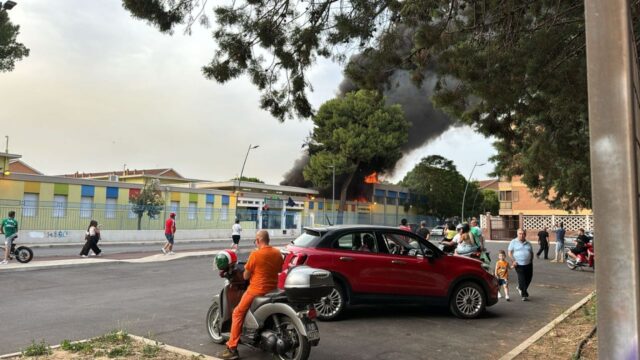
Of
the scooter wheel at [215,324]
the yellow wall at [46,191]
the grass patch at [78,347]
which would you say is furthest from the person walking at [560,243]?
the yellow wall at [46,191]

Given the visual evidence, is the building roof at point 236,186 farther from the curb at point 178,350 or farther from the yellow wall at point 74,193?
the curb at point 178,350

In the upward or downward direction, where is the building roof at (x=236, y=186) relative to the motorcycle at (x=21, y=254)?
upward

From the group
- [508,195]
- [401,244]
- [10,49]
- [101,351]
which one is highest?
[10,49]

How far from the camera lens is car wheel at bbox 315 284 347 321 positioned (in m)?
8.25

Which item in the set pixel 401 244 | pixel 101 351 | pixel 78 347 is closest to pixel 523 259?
pixel 401 244

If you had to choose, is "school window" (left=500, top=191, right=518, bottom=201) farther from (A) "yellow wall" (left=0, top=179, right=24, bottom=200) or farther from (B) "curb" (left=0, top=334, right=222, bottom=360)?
(B) "curb" (left=0, top=334, right=222, bottom=360)

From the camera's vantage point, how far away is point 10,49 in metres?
24.4

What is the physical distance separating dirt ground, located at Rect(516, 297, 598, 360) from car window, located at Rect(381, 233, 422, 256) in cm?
245

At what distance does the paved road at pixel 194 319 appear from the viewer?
6656 mm

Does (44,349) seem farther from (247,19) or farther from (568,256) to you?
(568,256)

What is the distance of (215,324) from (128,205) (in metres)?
27.7

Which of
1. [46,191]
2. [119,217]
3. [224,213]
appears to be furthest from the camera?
[224,213]

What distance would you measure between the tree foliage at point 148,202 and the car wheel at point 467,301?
89.5 ft

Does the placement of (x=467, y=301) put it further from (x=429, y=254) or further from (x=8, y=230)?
(x=8, y=230)
